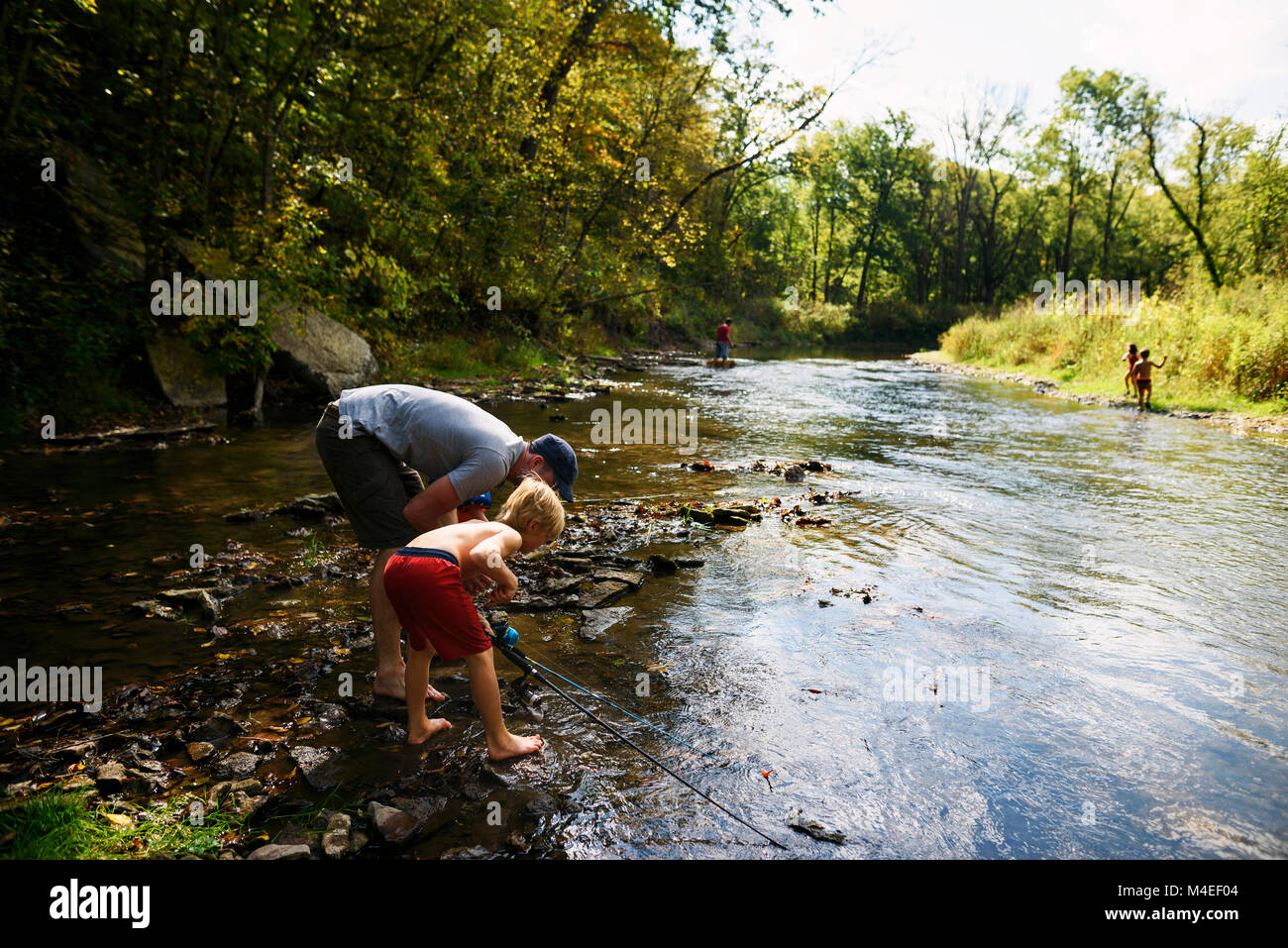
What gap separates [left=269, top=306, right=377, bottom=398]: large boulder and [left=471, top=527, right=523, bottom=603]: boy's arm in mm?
10591

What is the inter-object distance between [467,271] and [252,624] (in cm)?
1722

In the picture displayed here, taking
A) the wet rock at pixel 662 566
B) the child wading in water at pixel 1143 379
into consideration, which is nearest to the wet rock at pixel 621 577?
the wet rock at pixel 662 566

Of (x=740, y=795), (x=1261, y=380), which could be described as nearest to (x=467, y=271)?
(x=740, y=795)

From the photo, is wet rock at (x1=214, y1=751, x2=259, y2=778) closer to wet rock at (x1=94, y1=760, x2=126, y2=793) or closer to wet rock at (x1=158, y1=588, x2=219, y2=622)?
wet rock at (x1=94, y1=760, x2=126, y2=793)

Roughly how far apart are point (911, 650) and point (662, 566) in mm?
2374

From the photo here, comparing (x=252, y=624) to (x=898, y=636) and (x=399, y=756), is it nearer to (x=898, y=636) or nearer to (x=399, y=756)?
(x=399, y=756)

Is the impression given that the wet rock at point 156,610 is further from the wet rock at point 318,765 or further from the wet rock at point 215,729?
the wet rock at point 318,765

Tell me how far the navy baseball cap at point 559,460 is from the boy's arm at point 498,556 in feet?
1.74

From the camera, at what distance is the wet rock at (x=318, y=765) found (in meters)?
3.30

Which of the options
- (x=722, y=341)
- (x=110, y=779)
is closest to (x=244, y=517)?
(x=110, y=779)

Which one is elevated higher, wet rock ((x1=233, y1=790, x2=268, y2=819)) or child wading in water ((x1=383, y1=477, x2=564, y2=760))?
child wading in water ((x1=383, y1=477, x2=564, y2=760))

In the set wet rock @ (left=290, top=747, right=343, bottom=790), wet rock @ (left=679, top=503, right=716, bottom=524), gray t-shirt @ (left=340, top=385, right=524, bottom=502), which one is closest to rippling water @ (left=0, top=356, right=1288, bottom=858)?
wet rock @ (left=679, top=503, right=716, bottom=524)

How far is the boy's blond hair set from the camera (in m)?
3.69

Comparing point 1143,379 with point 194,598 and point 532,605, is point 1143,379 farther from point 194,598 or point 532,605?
point 194,598
